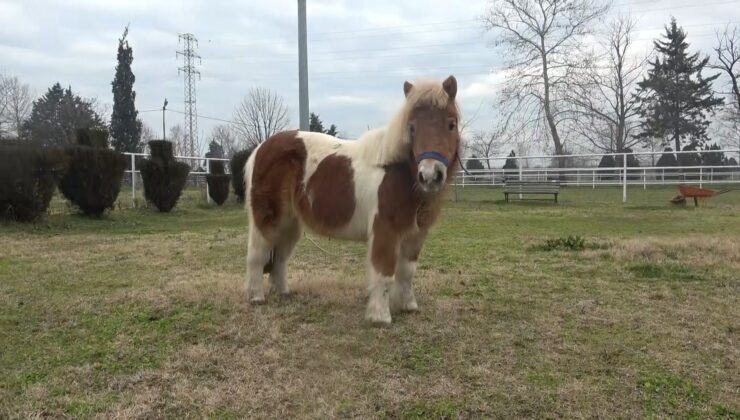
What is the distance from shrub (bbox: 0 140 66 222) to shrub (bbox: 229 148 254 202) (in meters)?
7.34

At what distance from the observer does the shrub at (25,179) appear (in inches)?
412

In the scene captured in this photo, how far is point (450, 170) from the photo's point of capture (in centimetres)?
408

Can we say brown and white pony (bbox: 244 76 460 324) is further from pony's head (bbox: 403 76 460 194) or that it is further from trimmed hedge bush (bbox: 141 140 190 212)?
trimmed hedge bush (bbox: 141 140 190 212)

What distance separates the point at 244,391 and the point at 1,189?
33.3ft

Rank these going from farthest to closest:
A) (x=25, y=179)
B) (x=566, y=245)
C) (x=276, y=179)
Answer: (x=25, y=179) < (x=566, y=245) < (x=276, y=179)

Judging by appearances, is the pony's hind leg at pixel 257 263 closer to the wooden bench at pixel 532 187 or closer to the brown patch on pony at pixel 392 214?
the brown patch on pony at pixel 392 214

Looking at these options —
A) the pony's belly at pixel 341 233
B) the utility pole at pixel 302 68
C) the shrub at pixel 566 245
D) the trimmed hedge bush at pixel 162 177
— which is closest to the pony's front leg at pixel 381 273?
the pony's belly at pixel 341 233

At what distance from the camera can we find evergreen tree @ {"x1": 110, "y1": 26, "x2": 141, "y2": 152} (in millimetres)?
40219

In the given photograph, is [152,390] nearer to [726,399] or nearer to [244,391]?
[244,391]

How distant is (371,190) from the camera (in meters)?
4.17

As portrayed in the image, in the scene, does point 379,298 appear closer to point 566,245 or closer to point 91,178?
point 566,245

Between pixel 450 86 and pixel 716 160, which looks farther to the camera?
pixel 716 160

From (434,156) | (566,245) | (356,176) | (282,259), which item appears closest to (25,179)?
(282,259)

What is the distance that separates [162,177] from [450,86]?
12711mm
